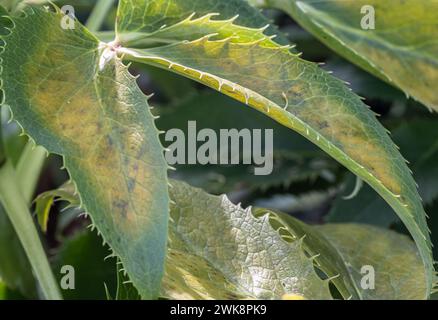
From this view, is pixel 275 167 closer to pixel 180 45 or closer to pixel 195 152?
pixel 195 152

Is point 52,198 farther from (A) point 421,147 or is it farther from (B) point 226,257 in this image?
(A) point 421,147

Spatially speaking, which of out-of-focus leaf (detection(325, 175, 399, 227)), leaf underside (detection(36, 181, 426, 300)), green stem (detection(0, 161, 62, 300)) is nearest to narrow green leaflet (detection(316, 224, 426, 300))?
leaf underside (detection(36, 181, 426, 300))

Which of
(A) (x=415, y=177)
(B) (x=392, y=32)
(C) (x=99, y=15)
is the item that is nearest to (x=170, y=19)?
(C) (x=99, y=15)

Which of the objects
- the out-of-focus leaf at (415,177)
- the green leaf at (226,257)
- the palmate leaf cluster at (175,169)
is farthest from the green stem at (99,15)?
the out-of-focus leaf at (415,177)

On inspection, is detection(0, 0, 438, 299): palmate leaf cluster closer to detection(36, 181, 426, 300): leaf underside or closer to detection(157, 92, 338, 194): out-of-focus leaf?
detection(36, 181, 426, 300): leaf underside
